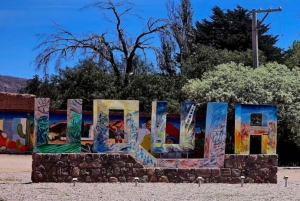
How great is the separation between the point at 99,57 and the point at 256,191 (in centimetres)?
2083

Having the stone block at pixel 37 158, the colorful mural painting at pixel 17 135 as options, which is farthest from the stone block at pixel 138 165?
the colorful mural painting at pixel 17 135

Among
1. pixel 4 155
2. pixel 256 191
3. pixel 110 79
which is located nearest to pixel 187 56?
pixel 110 79

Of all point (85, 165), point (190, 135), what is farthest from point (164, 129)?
point (85, 165)

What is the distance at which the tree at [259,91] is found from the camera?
2700 cm

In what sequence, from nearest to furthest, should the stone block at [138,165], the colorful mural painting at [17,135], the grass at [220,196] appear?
the grass at [220,196] → the stone block at [138,165] → the colorful mural painting at [17,135]

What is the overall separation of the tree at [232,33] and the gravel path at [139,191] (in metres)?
32.9

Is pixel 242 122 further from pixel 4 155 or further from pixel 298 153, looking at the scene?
pixel 4 155

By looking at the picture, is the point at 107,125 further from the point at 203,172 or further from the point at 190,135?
the point at 203,172

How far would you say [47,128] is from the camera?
1692 cm

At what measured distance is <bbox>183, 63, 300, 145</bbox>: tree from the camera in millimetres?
27000

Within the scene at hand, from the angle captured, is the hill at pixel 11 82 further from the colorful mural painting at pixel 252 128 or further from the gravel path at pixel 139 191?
the gravel path at pixel 139 191

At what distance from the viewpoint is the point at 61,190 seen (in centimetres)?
1446

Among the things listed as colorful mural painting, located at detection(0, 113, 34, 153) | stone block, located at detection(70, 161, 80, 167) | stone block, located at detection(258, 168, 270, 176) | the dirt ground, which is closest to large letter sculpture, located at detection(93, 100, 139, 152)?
stone block, located at detection(70, 161, 80, 167)

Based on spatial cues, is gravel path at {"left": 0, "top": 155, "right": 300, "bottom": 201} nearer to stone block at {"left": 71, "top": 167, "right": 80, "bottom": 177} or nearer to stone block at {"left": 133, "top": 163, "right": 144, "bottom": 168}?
stone block at {"left": 71, "top": 167, "right": 80, "bottom": 177}
